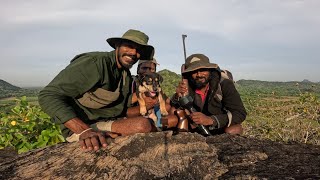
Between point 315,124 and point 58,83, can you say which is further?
point 315,124

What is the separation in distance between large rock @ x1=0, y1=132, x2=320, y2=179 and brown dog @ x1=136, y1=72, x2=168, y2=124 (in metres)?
1.68

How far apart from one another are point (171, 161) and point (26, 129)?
168 inches

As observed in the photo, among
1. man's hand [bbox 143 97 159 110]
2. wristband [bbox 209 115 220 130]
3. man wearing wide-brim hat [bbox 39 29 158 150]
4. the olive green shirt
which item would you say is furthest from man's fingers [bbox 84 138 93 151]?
wristband [bbox 209 115 220 130]

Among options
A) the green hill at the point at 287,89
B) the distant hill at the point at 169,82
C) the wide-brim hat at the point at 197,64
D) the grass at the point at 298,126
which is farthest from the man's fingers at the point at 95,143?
the distant hill at the point at 169,82

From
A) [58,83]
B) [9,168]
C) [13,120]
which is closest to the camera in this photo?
[9,168]

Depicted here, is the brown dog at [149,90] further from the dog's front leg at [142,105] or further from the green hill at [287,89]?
the green hill at [287,89]

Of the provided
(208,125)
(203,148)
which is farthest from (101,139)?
(208,125)

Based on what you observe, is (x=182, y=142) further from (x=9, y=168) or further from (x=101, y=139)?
(x=9, y=168)

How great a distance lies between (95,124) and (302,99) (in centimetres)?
692

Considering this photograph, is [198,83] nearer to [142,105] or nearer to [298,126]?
[142,105]

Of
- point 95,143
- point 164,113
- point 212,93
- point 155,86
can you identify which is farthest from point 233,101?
point 95,143

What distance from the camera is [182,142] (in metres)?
2.77

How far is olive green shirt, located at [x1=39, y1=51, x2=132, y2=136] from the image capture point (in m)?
3.18

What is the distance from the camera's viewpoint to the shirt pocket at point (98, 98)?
12.1 feet
